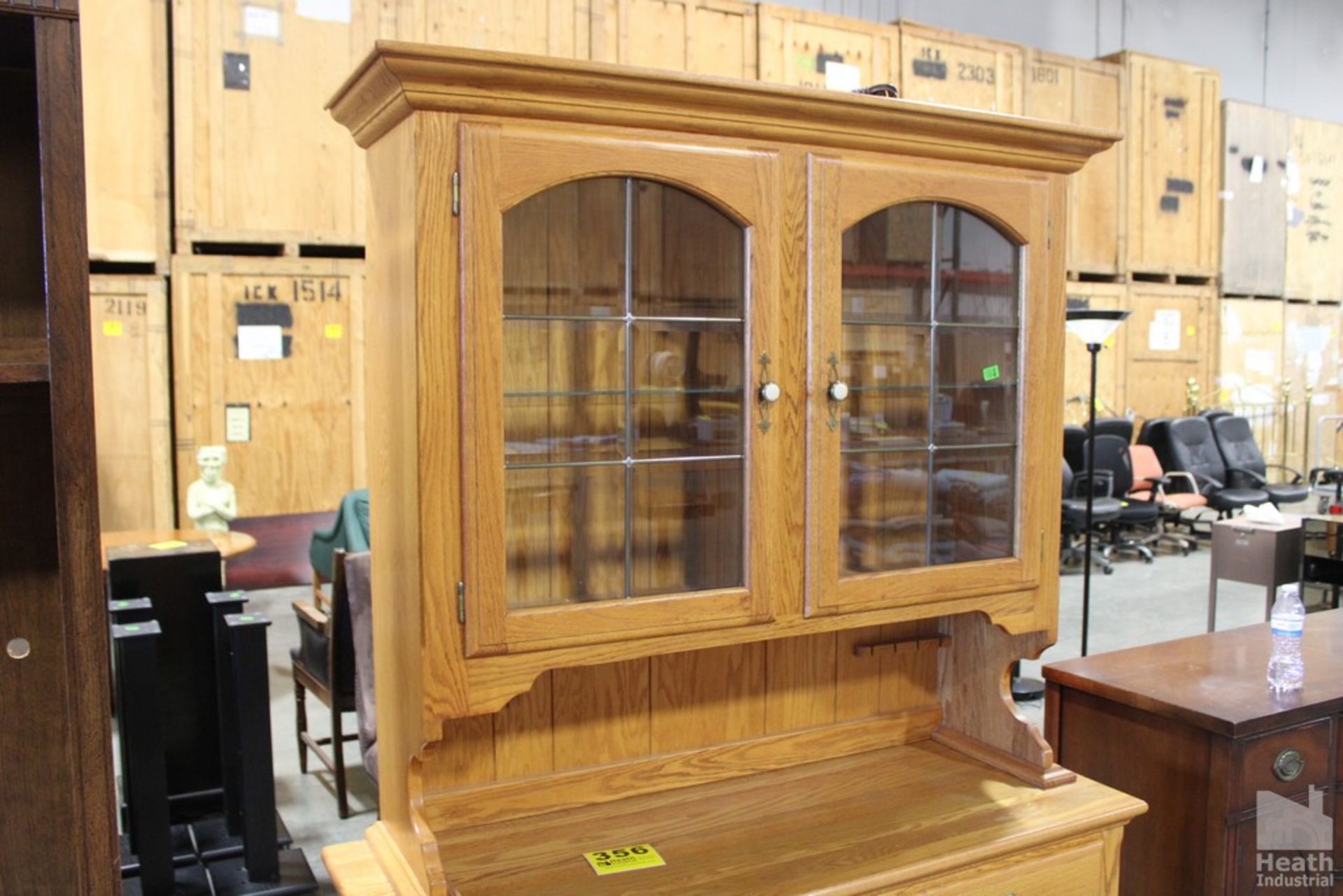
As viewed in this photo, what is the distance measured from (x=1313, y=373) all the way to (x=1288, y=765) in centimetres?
984

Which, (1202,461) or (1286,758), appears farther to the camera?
(1202,461)

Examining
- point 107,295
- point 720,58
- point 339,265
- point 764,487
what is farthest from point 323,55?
point 764,487

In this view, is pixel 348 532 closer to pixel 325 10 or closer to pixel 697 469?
pixel 325 10

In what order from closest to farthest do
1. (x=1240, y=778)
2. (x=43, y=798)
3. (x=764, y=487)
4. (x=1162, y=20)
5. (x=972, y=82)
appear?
(x=43, y=798) < (x=764, y=487) < (x=1240, y=778) < (x=972, y=82) < (x=1162, y=20)

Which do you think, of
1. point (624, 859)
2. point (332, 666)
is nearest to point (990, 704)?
point (624, 859)

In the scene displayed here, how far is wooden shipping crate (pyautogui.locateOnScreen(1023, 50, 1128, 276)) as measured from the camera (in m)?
8.88

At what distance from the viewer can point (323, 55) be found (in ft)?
20.2

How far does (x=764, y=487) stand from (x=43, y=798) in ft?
3.73

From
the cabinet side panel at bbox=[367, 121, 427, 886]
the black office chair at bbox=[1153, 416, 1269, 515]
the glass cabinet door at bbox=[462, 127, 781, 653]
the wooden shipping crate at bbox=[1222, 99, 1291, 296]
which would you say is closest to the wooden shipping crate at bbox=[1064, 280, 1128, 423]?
the black office chair at bbox=[1153, 416, 1269, 515]

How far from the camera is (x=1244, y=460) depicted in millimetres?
8883

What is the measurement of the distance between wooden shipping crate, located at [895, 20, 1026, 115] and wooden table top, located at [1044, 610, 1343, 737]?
575cm

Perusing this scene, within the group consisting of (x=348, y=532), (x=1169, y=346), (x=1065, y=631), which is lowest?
(x=1065, y=631)

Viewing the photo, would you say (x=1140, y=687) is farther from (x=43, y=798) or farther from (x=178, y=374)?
(x=178, y=374)

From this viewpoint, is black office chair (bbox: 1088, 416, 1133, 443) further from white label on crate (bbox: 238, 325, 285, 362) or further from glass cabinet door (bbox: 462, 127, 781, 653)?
glass cabinet door (bbox: 462, 127, 781, 653)
